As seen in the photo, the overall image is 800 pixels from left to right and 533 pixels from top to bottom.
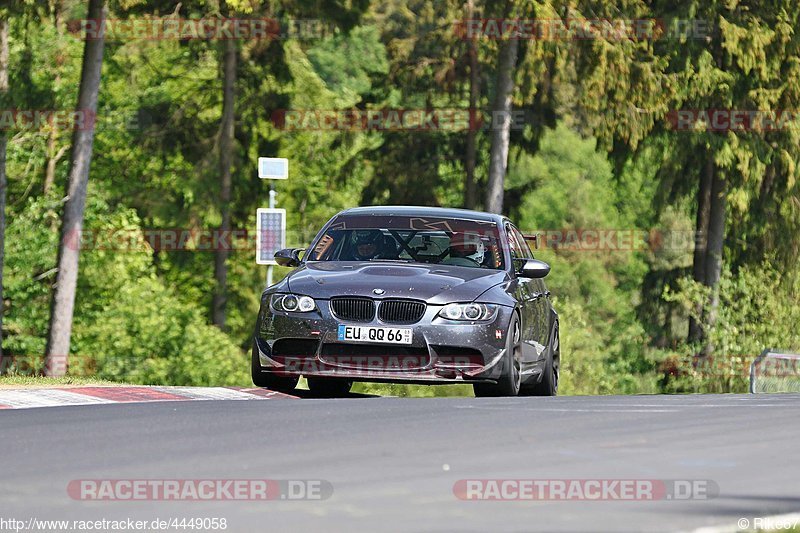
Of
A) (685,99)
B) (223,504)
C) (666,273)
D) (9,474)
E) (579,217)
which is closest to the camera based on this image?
(223,504)

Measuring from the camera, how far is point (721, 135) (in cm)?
3794

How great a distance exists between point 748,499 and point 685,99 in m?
29.8

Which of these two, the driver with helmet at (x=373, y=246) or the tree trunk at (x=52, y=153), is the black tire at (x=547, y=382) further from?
the tree trunk at (x=52, y=153)

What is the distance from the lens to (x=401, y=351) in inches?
555

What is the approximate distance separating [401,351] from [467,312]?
662mm

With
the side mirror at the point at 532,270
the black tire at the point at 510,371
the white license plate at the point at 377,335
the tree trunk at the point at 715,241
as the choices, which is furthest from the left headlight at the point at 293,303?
the tree trunk at the point at 715,241

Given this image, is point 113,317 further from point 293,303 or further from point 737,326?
point 293,303

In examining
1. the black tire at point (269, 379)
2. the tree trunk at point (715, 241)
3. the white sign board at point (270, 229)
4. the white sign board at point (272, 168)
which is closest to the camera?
the black tire at point (269, 379)

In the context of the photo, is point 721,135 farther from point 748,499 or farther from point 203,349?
point 748,499

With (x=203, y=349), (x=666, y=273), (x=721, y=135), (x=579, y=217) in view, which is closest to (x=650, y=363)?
(x=666, y=273)

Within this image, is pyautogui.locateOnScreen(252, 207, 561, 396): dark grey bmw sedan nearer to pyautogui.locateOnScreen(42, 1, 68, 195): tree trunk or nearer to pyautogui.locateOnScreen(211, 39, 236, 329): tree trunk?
pyautogui.locateOnScreen(211, 39, 236, 329): tree trunk

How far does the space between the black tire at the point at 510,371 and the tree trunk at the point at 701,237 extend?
84.6ft

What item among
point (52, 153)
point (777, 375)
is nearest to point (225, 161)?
point (52, 153)

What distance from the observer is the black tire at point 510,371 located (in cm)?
1447
